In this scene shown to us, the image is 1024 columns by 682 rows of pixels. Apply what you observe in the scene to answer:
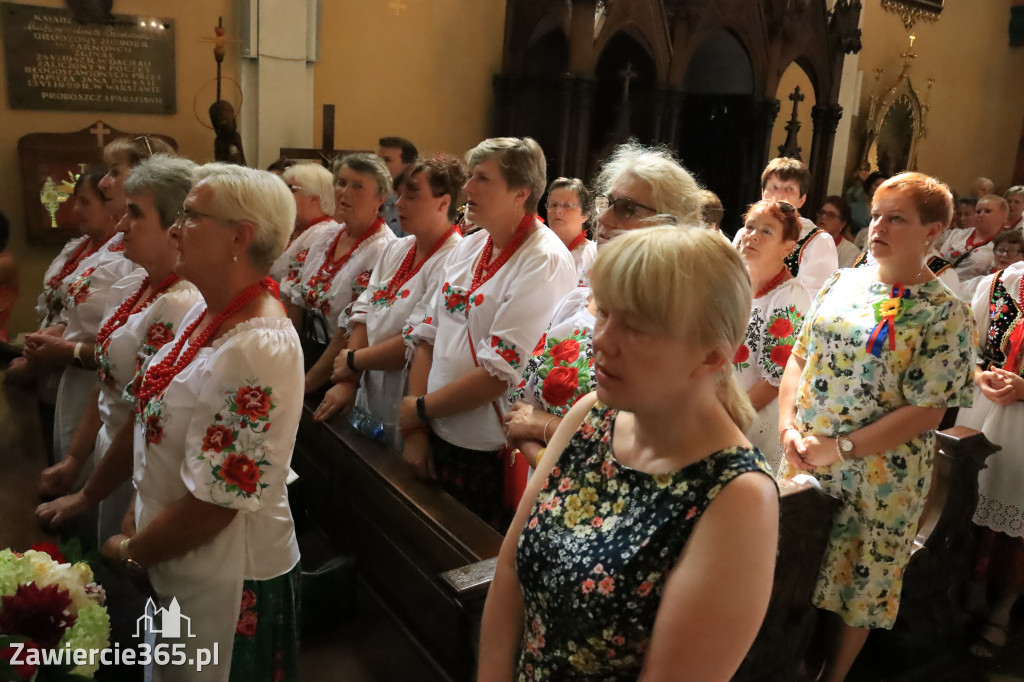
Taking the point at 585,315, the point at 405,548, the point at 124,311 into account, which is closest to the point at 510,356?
the point at 585,315

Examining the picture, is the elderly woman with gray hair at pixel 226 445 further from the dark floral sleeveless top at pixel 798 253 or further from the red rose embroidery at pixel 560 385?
the dark floral sleeveless top at pixel 798 253

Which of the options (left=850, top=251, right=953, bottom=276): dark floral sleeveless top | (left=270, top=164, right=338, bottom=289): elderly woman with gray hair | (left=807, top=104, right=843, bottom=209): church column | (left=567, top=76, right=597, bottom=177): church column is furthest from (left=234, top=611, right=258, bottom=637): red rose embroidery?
(left=807, top=104, right=843, bottom=209): church column

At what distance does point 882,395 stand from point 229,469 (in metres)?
1.98

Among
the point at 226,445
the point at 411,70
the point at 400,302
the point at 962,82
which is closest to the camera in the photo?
the point at 226,445

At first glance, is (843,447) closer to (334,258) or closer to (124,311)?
(124,311)

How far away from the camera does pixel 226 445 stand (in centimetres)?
187

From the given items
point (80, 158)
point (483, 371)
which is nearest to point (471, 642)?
point (483, 371)

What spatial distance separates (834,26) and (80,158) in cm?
693

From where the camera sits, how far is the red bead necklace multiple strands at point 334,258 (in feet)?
13.0

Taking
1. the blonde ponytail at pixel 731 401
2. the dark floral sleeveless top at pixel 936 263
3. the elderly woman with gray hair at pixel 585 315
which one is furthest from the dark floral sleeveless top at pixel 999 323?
the blonde ponytail at pixel 731 401

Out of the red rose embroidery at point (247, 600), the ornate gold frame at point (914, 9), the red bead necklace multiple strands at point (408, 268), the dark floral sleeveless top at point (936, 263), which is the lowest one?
the red rose embroidery at point (247, 600)

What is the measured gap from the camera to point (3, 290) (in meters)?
4.24

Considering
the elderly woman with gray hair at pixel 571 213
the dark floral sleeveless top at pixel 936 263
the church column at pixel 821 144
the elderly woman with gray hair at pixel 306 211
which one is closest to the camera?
the dark floral sleeveless top at pixel 936 263

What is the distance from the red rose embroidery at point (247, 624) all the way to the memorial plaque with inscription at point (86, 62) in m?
4.92
